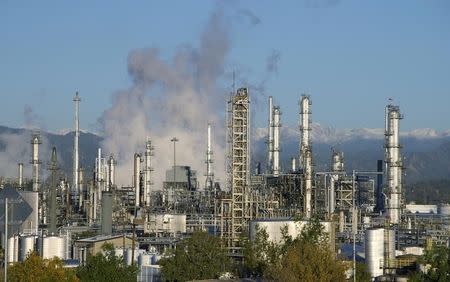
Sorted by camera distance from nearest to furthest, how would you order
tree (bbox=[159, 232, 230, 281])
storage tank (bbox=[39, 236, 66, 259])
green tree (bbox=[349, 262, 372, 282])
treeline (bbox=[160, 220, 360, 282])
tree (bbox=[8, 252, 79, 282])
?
tree (bbox=[8, 252, 79, 282]) → treeline (bbox=[160, 220, 360, 282]) → green tree (bbox=[349, 262, 372, 282]) → tree (bbox=[159, 232, 230, 281]) → storage tank (bbox=[39, 236, 66, 259])

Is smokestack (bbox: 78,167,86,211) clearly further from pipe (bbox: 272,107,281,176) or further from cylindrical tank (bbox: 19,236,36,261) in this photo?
cylindrical tank (bbox: 19,236,36,261)

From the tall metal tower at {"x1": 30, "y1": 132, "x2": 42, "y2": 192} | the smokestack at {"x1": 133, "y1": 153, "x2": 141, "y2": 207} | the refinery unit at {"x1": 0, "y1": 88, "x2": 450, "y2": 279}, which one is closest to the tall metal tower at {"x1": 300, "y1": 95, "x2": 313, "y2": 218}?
the refinery unit at {"x1": 0, "y1": 88, "x2": 450, "y2": 279}

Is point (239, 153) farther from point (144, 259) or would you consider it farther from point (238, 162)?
point (144, 259)

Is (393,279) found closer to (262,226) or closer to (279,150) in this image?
(262,226)

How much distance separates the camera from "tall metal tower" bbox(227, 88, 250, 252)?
54000 millimetres

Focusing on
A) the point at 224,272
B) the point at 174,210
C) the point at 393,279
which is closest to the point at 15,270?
the point at 224,272

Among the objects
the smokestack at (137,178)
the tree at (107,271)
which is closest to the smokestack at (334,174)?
the smokestack at (137,178)

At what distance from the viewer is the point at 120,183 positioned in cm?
9744

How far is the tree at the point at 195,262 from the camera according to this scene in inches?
1794

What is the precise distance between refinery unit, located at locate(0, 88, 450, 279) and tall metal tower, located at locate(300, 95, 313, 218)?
81 millimetres

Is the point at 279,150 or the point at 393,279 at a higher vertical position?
the point at 279,150

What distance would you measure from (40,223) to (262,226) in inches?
947

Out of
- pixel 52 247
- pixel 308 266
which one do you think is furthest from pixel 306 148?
pixel 308 266

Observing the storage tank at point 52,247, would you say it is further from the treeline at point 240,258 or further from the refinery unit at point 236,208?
the treeline at point 240,258
